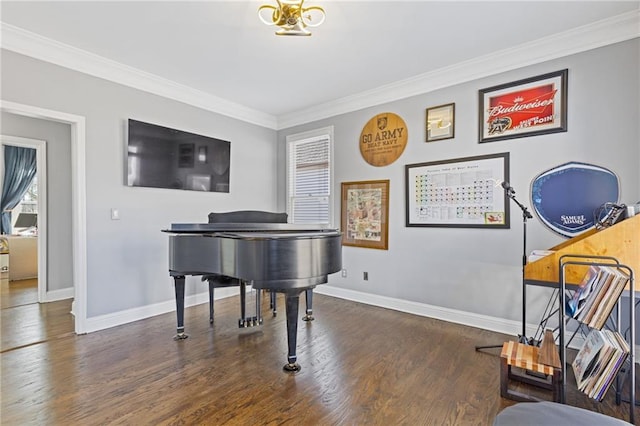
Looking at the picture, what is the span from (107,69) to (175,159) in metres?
1.08

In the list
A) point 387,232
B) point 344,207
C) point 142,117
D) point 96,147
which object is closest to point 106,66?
point 142,117

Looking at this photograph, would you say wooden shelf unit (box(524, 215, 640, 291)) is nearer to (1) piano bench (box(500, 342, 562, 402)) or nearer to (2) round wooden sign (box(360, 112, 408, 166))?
(1) piano bench (box(500, 342, 562, 402))

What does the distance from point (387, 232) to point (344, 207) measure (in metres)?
0.72

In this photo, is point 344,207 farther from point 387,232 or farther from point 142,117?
point 142,117

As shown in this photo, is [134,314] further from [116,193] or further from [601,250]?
[601,250]

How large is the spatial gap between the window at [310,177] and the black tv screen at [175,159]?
3.40 ft

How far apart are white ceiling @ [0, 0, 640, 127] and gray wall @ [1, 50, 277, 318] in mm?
338

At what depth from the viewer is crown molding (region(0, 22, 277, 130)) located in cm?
262

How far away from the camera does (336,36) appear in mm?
2670

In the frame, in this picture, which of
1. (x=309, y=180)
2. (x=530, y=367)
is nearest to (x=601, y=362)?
(x=530, y=367)

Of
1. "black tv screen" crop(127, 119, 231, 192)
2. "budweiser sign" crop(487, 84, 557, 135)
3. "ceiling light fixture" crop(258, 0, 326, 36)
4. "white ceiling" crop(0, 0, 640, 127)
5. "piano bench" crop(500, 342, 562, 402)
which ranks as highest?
"white ceiling" crop(0, 0, 640, 127)

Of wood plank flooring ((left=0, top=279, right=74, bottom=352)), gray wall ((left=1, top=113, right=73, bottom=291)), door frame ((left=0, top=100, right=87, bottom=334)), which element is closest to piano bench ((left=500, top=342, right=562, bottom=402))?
door frame ((left=0, top=100, right=87, bottom=334))

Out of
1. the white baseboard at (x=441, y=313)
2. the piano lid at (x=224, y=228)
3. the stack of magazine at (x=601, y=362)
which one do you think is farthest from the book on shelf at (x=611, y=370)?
the piano lid at (x=224, y=228)

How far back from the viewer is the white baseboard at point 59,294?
4.06m
